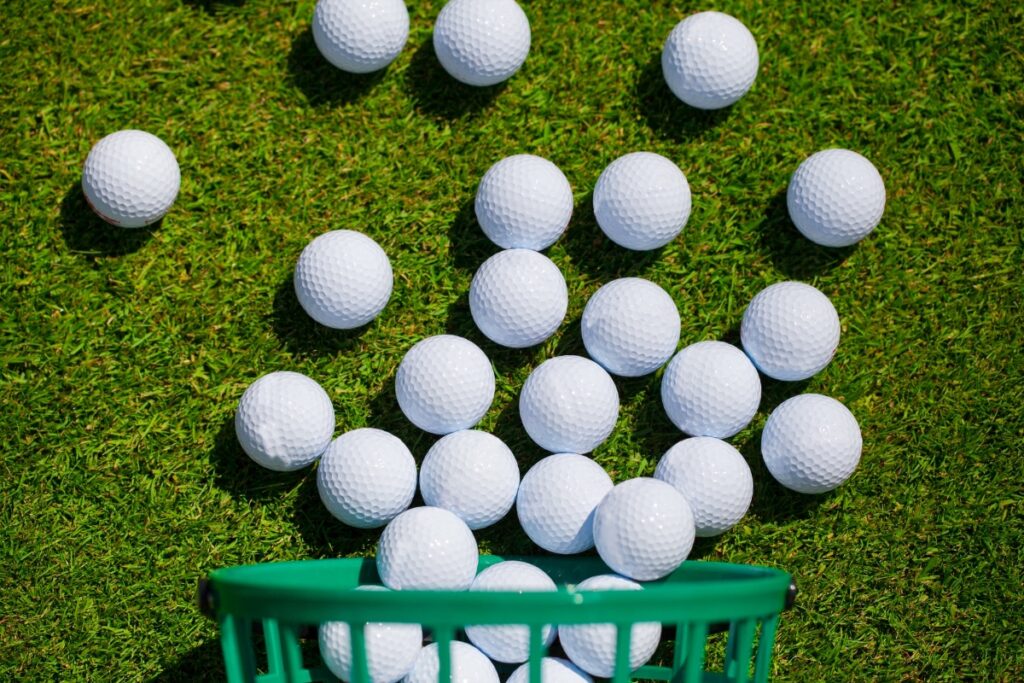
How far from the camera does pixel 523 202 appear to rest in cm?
222

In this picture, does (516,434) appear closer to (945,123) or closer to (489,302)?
(489,302)

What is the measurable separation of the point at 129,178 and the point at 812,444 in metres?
1.91

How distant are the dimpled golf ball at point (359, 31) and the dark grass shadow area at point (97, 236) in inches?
28.6

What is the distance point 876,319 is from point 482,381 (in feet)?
3.81

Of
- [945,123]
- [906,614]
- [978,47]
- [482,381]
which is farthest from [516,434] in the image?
[978,47]

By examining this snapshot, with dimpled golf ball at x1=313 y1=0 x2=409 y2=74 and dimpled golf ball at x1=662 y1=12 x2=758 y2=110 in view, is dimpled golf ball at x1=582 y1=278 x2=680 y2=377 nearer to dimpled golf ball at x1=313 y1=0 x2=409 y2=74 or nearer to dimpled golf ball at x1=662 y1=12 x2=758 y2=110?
dimpled golf ball at x1=662 y1=12 x2=758 y2=110

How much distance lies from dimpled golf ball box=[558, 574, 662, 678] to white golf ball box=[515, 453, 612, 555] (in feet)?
0.40

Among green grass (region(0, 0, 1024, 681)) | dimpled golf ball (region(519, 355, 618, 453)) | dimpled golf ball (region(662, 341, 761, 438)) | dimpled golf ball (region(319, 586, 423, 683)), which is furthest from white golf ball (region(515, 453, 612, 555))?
dimpled golf ball (region(319, 586, 423, 683))

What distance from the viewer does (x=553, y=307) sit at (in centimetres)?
221

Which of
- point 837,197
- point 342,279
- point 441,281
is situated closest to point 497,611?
point 342,279

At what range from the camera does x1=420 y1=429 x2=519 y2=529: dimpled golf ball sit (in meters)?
2.12

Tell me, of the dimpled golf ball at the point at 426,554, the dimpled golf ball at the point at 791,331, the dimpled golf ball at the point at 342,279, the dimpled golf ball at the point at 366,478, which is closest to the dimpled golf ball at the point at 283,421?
the dimpled golf ball at the point at 366,478

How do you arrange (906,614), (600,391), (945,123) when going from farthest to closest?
(945,123) → (906,614) → (600,391)

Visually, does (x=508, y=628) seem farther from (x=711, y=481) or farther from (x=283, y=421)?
(x=283, y=421)
